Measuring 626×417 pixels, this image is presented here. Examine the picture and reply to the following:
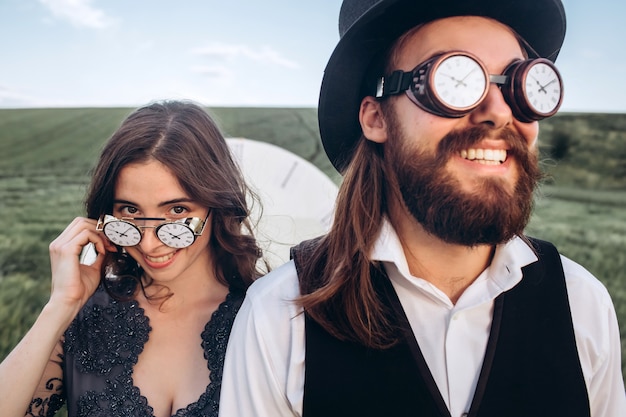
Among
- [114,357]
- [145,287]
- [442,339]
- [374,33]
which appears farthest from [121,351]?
[374,33]

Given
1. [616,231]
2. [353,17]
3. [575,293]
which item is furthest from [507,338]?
[616,231]

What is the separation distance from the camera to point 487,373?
1.19 meters

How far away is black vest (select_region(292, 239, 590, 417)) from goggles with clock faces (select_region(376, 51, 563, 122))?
19.0 inches

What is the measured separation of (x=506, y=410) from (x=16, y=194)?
23.5 feet

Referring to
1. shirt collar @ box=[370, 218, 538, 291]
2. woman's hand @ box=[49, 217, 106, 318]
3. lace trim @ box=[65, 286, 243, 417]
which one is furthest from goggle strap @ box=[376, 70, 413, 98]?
woman's hand @ box=[49, 217, 106, 318]

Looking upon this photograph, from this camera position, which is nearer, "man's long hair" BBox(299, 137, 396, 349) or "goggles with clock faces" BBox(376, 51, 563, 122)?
"goggles with clock faces" BBox(376, 51, 563, 122)

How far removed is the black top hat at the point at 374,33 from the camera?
1295 millimetres

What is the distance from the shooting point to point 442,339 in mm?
1271

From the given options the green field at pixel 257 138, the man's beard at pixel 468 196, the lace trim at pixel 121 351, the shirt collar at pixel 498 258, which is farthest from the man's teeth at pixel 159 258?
the green field at pixel 257 138

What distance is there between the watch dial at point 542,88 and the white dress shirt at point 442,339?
387mm

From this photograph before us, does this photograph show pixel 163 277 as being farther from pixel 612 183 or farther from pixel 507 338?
pixel 612 183

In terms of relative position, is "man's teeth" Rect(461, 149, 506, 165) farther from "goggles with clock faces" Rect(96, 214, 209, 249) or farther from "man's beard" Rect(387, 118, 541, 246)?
"goggles with clock faces" Rect(96, 214, 209, 249)

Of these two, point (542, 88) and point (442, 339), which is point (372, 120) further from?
point (442, 339)

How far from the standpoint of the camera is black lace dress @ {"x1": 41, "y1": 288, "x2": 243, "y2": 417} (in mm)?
1759
